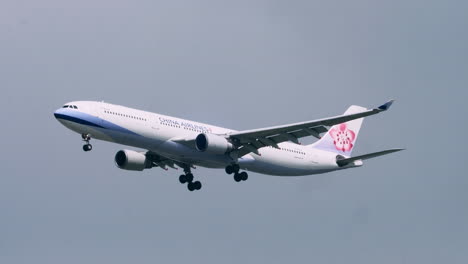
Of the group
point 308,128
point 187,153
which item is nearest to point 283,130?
point 308,128

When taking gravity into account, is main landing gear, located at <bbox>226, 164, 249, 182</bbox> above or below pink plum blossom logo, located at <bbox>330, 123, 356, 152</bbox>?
below

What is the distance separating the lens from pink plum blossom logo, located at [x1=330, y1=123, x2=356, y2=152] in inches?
2958

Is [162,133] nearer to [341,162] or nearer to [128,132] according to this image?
[128,132]

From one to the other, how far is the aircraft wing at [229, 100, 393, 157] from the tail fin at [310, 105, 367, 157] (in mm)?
8115

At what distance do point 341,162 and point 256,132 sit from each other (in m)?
9.75

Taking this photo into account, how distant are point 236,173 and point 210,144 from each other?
4.40 meters

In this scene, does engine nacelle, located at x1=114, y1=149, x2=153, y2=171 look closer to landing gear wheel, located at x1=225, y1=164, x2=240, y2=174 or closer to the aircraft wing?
landing gear wheel, located at x1=225, y1=164, x2=240, y2=174

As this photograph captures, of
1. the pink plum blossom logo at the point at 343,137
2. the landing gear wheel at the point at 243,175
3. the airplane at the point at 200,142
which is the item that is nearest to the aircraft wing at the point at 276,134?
the airplane at the point at 200,142

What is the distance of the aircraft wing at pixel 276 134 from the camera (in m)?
61.8

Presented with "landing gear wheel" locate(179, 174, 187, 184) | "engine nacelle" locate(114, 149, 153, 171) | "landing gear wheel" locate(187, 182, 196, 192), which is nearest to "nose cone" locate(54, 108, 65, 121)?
"engine nacelle" locate(114, 149, 153, 171)

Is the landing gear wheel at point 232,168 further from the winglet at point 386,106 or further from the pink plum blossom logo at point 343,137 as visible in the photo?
the winglet at point 386,106

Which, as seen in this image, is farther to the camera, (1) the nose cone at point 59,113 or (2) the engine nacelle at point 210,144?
(2) the engine nacelle at point 210,144

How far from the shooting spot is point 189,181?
7131 cm

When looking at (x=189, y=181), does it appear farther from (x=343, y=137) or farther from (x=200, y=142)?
(x=343, y=137)
